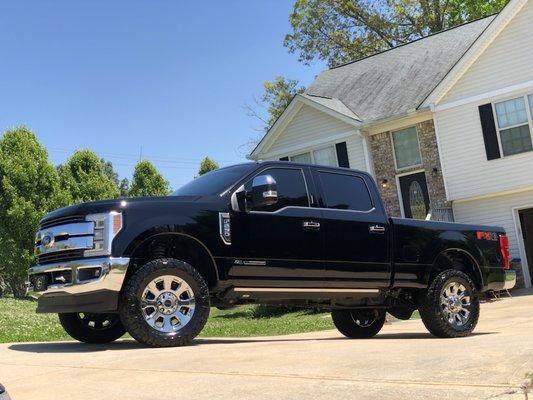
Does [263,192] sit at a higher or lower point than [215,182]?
lower

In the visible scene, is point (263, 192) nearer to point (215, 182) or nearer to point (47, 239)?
point (215, 182)

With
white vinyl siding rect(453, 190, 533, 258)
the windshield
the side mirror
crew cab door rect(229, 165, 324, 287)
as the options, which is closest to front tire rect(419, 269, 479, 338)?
crew cab door rect(229, 165, 324, 287)

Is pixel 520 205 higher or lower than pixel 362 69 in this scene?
lower

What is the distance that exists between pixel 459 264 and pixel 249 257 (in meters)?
3.28

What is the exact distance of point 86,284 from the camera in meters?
5.89

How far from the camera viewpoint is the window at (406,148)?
66.5 ft

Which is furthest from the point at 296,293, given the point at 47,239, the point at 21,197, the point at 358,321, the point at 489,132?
the point at 21,197

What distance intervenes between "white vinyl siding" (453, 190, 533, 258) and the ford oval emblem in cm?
1504

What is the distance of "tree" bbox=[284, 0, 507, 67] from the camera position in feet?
119

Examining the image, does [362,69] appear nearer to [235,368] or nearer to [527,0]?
[527,0]

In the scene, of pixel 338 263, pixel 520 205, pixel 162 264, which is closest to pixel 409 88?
pixel 520 205

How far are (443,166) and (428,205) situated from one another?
1.38 meters

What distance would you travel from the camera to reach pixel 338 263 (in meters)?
7.10

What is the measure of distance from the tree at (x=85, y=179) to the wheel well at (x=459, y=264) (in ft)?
71.9
